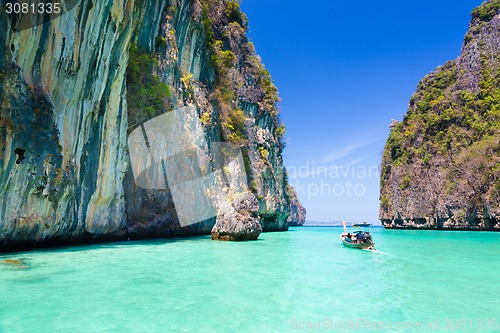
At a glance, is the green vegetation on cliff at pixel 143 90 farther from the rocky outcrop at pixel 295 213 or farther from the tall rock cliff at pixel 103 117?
the rocky outcrop at pixel 295 213

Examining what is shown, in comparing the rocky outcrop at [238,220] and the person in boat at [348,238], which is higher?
the rocky outcrop at [238,220]

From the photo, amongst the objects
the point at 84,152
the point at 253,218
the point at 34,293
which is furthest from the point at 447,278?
the point at 84,152

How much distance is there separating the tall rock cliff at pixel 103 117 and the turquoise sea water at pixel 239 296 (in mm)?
2924

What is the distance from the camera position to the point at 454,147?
43.1 m

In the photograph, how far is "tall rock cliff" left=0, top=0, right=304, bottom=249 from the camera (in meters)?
11.5

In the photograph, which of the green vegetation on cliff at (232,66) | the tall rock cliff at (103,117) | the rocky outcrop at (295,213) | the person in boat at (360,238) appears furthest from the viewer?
the rocky outcrop at (295,213)

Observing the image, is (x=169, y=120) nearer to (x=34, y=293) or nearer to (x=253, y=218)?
(x=253, y=218)

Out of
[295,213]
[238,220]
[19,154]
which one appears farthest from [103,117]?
[295,213]

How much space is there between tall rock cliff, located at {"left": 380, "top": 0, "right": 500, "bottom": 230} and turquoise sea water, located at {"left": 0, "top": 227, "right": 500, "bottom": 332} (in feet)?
107

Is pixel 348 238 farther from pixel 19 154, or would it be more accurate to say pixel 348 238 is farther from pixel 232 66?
pixel 232 66

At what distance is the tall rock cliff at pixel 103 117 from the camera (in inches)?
453

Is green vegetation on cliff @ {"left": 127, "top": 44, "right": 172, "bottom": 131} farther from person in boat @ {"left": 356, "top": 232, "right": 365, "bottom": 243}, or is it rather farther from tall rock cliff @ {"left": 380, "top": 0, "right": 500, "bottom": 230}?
tall rock cliff @ {"left": 380, "top": 0, "right": 500, "bottom": 230}

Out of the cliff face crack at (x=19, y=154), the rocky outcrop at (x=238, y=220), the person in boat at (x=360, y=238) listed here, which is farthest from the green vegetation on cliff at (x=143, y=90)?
the person in boat at (x=360, y=238)

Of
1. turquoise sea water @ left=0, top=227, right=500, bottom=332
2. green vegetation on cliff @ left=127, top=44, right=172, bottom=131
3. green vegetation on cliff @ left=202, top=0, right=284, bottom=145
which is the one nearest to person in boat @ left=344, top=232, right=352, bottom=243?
turquoise sea water @ left=0, top=227, right=500, bottom=332
